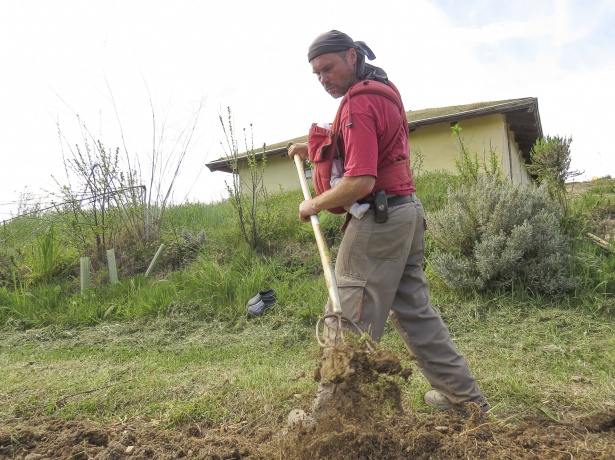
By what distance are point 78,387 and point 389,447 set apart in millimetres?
2612

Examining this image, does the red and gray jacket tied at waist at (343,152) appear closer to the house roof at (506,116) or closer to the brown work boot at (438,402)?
the brown work boot at (438,402)

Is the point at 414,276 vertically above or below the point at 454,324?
above

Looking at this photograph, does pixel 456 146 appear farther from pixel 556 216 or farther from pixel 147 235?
pixel 147 235

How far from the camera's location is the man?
2404 millimetres

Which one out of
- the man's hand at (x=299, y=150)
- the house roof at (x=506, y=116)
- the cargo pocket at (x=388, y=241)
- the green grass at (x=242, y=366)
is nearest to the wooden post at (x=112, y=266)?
the green grass at (x=242, y=366)

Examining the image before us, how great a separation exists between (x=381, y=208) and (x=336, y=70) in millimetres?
807

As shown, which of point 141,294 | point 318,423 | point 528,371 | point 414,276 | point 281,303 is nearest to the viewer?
point 318,423

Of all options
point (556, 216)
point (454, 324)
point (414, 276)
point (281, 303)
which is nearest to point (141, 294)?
point (281, 303)

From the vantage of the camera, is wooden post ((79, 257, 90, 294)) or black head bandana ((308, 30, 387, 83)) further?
wooden post ((79, 257, 90, 294))

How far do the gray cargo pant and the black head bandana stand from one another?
744mm

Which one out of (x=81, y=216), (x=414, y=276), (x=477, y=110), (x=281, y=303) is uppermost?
(x=477, y=110)

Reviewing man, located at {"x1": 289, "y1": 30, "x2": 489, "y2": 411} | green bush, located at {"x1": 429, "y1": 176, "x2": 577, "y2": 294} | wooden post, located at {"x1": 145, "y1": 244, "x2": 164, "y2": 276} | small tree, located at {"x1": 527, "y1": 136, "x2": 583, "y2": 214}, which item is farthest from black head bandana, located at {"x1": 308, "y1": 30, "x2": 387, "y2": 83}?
wooden post, located at {"x1": 145, "y1": 244, "x2": 164, "y2": 276}

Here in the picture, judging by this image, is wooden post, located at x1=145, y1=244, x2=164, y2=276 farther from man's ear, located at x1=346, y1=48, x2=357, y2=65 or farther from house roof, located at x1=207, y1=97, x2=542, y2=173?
man's ear, located at x1=346, y1=48, x2=357, y2=65

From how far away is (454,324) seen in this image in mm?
4758
